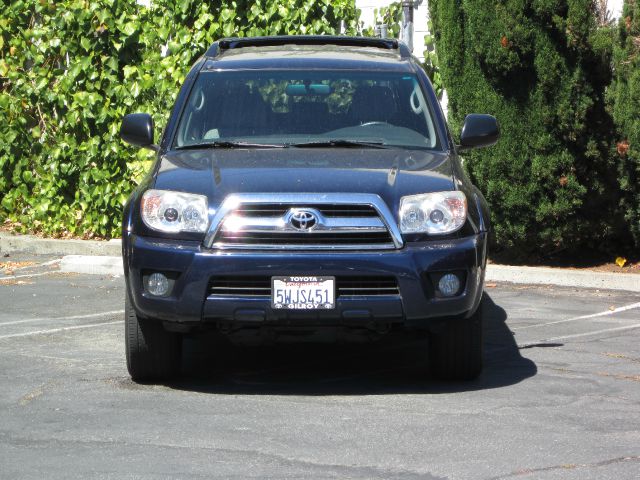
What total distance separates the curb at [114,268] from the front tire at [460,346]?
452 centimetres

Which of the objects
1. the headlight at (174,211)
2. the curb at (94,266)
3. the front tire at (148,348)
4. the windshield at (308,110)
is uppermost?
the windshield at (308,110)

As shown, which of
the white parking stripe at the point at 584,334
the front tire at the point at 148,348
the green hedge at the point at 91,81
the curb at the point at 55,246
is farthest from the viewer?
the curb at the point at 55,246

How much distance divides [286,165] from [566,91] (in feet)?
16.7

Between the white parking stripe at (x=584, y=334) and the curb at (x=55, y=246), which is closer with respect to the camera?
the white parking stripe at (x=584, y=334)

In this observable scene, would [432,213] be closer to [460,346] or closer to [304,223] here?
[304,223]

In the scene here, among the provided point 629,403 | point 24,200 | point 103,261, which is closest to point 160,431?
point 629,403

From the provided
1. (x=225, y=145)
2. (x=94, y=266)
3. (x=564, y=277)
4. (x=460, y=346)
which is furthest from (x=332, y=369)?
(x=94, y=266)

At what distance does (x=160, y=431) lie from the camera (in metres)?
6.13

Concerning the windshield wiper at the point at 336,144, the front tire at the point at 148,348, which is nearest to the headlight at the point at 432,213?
the windshield wiper at the point at 336,144

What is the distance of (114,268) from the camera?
1234cm

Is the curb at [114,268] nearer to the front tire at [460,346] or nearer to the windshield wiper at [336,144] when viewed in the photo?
the windshield wiper at [336,144]

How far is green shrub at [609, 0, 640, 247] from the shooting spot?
11461 mm

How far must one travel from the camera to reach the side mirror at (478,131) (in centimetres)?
805

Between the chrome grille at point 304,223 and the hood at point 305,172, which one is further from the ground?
the hood at point 305,172
